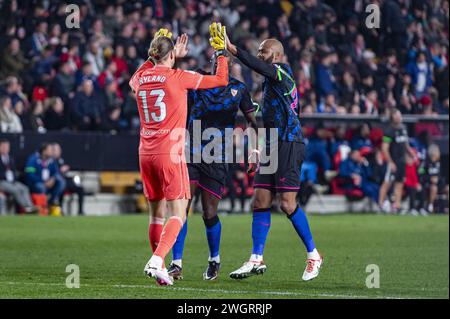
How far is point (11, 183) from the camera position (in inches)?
802

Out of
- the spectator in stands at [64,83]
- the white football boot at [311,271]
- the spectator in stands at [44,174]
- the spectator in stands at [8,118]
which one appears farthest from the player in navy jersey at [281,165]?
the spectator in stands at [64,83]

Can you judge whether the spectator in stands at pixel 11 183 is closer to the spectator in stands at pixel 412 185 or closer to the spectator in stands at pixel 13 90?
the spectator in stands at pixel 13 90

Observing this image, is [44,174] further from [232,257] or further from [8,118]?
[232,257]

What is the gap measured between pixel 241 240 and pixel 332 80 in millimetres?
10264

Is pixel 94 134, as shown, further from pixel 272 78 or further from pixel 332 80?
pixel 272 78

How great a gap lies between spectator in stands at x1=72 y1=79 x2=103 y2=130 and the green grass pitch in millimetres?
2384

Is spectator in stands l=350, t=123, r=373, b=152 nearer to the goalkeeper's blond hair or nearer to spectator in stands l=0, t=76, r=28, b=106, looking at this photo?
spectator in stands l=0, t=76, r=28, b=106

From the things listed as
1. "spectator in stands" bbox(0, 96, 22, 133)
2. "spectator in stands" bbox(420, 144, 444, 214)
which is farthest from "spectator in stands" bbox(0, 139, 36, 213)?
"spectator in stands" bbox(420, 144, 444, 214)

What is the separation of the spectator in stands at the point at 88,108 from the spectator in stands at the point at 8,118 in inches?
A: 50.7

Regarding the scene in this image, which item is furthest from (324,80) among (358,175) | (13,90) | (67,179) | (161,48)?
(161,48)

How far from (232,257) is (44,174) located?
770cm

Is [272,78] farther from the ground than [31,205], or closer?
farther from the ground

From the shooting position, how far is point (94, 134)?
853 inches
